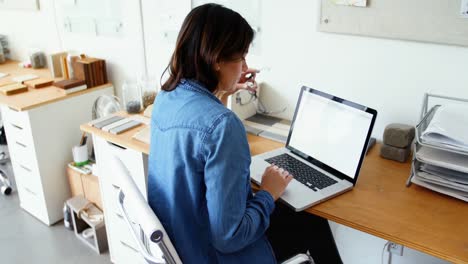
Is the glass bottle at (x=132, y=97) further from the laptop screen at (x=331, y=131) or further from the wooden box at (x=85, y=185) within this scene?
the laptop screen at (x=331, y=131)

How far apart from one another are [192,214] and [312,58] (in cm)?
103

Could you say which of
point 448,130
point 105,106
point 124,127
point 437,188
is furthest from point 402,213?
point 105,106

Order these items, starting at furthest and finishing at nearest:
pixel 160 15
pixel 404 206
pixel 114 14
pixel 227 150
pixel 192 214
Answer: pixel 114 14 < pixel 160 15 < pixel 404 206 < pixel 192 214 < pixel 227 150

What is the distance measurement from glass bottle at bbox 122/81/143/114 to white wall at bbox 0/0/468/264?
0.76ft

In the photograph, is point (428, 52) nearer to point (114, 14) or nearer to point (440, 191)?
point (440, 191)

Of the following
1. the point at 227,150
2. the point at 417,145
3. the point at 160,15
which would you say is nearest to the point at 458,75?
the point at 417,145

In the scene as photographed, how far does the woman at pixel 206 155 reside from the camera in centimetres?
101

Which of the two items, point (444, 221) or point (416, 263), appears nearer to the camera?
point (444, 221)

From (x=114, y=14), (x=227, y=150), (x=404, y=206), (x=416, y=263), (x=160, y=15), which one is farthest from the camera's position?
(x=114, y=14)

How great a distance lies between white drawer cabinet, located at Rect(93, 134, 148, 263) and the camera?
185 cm

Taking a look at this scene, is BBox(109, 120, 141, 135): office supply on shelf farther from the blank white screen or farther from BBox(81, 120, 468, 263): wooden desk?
BBox(81, 120, 468, 263): wooden desk

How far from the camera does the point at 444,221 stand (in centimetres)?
119

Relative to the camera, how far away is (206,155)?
101 centimetres

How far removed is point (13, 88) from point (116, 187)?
104cm
